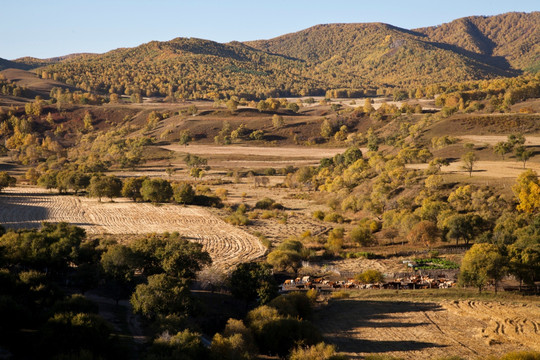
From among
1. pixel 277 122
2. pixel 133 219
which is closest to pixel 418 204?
pixel 133 219

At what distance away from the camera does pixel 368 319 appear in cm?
2858

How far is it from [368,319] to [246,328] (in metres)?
8.21

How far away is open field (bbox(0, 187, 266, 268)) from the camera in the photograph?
4697 centimetres

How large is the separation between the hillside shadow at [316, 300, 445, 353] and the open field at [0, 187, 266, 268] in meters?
13.1

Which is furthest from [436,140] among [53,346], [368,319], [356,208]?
[53,346]

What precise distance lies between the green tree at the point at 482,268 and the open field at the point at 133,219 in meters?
17.7

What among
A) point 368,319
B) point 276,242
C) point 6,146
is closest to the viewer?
point 368,319

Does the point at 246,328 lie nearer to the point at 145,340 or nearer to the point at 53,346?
the point at 145,340

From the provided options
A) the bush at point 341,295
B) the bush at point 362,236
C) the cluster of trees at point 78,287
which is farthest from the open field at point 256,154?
the bush at point 341,295

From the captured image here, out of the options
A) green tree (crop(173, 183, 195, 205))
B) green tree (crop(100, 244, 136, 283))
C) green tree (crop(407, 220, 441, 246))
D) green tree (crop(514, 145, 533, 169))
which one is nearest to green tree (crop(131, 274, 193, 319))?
green tree (crop(100, 244, 136, 283))

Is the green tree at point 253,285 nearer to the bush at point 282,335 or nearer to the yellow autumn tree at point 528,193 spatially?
the bush at point 282,335

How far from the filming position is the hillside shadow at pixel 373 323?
24828 millimetres

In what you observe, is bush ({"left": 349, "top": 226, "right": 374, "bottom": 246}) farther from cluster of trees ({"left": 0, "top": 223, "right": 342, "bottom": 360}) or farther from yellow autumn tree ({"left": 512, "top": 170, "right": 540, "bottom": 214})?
cluster of trees ({"left": 0, "top": 223, "right": 342, "bottom": 360})

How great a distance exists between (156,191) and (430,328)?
48.9m
